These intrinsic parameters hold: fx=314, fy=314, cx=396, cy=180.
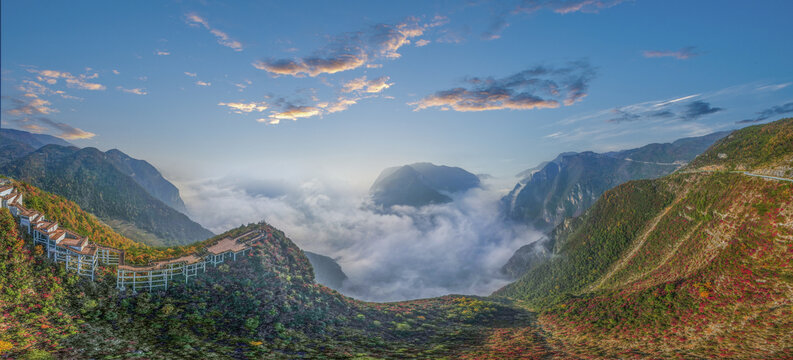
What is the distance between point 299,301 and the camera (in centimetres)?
4266

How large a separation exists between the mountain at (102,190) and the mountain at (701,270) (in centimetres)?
15885

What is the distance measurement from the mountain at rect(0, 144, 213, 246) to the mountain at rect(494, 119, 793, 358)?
15885 centimetres

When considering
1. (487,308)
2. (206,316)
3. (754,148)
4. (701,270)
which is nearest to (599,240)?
(754,148)

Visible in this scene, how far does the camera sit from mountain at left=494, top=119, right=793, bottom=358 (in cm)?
3959

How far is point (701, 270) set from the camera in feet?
175

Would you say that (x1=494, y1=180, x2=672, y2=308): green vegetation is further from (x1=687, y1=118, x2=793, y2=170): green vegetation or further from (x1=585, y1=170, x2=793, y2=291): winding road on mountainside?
(x1=687, y1=118, x2=793, y2=170): green vegetation

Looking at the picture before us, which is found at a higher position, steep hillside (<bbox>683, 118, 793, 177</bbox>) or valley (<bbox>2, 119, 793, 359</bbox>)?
steep hillside (<bbox>683, 118, 793, 177</bbox>)

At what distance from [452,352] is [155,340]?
31.9 metres

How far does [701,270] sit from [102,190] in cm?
23706

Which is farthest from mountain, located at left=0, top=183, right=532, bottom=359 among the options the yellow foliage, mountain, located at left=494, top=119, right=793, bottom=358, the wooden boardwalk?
mountain, located at left=494, top=119, right=793, bottom=358

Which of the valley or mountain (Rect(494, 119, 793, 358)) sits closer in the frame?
the valley

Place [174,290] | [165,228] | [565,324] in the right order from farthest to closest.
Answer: [165,228] → [565,324] → [174,290]

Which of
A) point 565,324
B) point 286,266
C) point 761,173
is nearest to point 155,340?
point 286,266

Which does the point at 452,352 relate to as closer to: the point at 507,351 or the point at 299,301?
the point at 507,351
